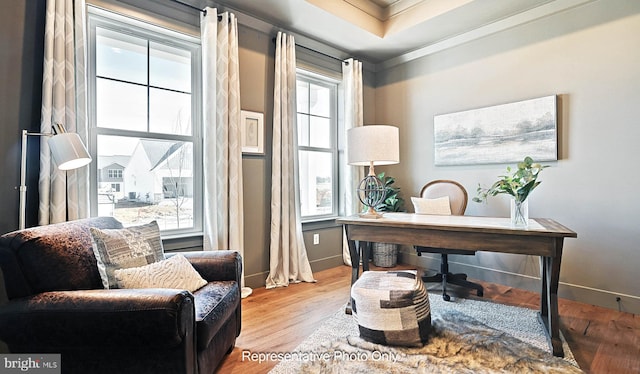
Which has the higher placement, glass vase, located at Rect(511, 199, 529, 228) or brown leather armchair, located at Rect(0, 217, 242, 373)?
glass vase, located at Rect(511, 199, 529, 228)

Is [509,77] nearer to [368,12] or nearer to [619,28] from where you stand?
[619,28]

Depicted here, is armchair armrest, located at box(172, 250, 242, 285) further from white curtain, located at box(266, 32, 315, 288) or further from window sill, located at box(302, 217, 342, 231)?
window sill, located at box(302, 217, 342, 231)

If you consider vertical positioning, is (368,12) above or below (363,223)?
above

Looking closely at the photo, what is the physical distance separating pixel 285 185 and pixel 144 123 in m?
1.35

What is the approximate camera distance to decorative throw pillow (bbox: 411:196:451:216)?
9.87 feet

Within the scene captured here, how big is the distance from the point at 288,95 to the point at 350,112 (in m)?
0.92

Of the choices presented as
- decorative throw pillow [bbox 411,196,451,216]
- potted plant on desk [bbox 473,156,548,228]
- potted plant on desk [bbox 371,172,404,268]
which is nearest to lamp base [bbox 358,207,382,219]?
decorative throw pillow [bbox 411,196,451,216]

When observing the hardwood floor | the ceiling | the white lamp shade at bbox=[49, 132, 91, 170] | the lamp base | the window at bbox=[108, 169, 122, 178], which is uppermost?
the ceiling

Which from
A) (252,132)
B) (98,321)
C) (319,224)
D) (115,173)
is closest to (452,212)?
(319,224)

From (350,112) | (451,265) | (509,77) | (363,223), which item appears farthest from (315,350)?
(509,77)

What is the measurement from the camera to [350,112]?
3.82 metres

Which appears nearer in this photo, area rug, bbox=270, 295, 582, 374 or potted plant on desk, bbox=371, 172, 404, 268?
area rug, bbox=270, 295, 582, 374

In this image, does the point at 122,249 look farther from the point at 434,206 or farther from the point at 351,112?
the point at 351,112

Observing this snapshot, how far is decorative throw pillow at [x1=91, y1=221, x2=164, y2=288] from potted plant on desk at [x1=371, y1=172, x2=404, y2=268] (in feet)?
8.23
